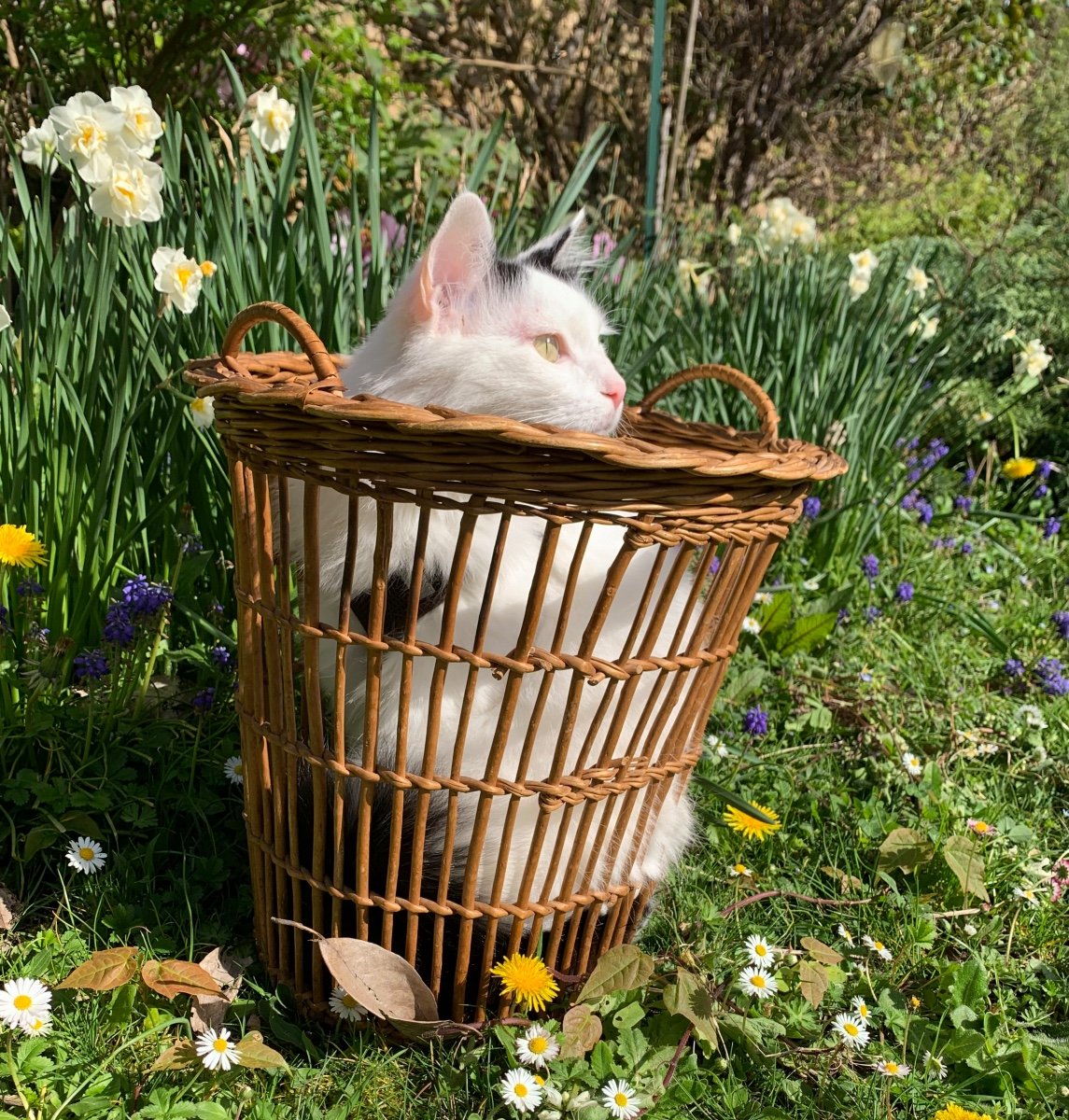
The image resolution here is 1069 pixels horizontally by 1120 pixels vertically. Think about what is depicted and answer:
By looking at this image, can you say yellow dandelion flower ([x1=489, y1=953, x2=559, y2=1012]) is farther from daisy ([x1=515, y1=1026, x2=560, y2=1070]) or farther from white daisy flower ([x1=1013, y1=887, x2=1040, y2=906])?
white daisy flower ([x1=1013, y1=887, x2=1040, y2=906])

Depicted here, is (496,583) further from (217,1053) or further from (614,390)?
(217,1053)

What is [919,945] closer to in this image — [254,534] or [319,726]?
[319,726]

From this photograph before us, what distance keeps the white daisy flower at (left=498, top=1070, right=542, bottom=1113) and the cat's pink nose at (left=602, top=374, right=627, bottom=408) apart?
0.84m

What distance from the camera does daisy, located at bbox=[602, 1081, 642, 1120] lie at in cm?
107

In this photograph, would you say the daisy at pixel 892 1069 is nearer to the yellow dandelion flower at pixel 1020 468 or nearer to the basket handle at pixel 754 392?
the basket handle at pixel 754 392

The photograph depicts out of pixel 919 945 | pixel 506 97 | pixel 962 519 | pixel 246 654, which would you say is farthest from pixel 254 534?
pixel 506 97

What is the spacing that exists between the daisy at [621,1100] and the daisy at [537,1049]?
0.24 feet

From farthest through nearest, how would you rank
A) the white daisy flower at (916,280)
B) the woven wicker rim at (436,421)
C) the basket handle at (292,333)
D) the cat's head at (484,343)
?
1. the white daisy flower at (916,280)
2. the cat's head at (484,343)
3. the basket handle at (292,333)
4. the woven wicker rim at (436,421)

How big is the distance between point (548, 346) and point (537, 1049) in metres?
0.87

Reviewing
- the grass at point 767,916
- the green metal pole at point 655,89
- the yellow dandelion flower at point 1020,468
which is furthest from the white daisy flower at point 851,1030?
the green metal pole at point 655,89

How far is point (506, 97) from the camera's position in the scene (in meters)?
4.75

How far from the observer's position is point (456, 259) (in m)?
1.21

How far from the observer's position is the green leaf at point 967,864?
1.49 meters

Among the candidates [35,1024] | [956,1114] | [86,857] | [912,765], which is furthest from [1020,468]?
[35,1024]
